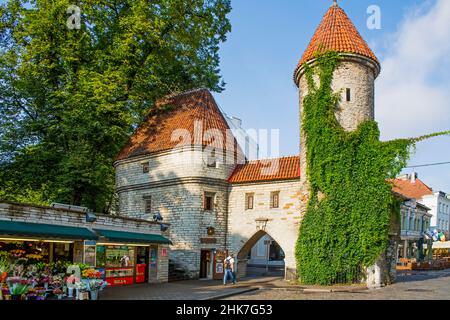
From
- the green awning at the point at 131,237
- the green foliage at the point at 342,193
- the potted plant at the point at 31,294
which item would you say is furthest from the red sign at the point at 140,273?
the potted plant at the point at 31,294

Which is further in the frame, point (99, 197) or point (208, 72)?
point (208, 72)

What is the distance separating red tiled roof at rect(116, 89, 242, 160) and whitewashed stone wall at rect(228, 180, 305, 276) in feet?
11.1

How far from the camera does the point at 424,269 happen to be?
1318 inches

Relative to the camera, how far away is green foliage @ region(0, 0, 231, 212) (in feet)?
85.3

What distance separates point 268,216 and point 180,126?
25.5 ft

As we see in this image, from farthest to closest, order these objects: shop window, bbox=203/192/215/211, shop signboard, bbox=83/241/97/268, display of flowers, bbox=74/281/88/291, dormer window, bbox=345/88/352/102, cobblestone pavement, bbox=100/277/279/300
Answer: shop window, bbox=203/192/215/211, dormer window, bbox=345/88/352/102, shop signboard, bbox=83/241/97/268, cobblestone pavement, bbox=100/277/279/300, display of flowers, bbox=74/281/88/291

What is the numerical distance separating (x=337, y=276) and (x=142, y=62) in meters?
18.4

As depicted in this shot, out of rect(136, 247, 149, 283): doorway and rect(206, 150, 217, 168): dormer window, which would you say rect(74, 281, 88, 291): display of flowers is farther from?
rect(206, 150, 217, 168): dormer window

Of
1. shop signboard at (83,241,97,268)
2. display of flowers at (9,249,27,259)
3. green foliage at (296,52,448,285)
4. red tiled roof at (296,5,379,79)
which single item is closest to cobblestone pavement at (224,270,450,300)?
green foliage at (296,52,448,285)

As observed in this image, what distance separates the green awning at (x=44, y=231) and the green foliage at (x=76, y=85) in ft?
29.2

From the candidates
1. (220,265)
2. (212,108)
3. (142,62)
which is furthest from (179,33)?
(220,265)

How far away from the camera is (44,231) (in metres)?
15.1

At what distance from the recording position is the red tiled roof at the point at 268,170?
82.5 ft

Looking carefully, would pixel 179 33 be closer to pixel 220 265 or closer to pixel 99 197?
pixel 99 197
